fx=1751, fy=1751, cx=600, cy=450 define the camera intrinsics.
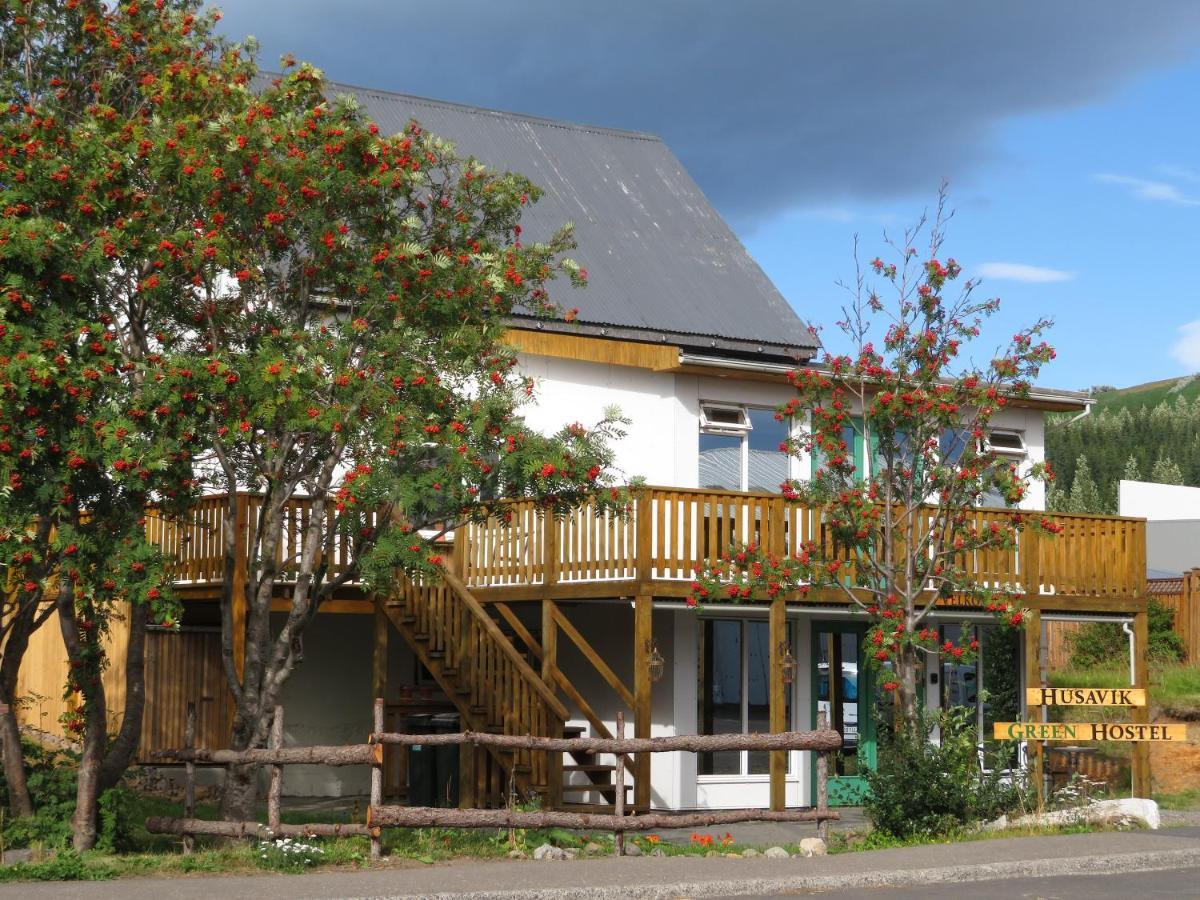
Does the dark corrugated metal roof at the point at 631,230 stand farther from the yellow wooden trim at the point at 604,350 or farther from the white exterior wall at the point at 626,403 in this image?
the white exterior wall at the point at 626,403

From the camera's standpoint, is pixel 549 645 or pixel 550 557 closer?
pixel 549 645

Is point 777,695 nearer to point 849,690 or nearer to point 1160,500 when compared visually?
point 849,690

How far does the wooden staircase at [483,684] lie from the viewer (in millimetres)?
19562

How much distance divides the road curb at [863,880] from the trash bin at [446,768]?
7.70 m

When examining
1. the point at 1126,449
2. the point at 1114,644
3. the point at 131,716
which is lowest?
the point at 131,716

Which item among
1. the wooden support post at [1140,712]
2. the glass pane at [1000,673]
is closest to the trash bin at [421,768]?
the glass pane at [1000,673]

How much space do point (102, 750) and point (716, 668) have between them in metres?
9.75

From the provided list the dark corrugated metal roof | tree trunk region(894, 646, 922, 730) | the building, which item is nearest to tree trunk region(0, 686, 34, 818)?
the building

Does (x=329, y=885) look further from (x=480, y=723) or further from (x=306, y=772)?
(x=306, y=772)

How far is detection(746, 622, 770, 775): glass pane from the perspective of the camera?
75.0ft

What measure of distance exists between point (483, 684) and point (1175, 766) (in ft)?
34.8

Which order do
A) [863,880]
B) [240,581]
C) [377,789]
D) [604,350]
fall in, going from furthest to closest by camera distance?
[604,350]
[240,581]
[377,789]
[863,880]

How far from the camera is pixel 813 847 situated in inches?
605

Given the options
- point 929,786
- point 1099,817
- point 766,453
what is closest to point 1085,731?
point 1099,817
